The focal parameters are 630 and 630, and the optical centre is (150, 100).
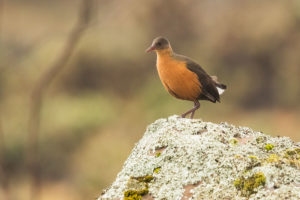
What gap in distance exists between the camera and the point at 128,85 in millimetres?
21938

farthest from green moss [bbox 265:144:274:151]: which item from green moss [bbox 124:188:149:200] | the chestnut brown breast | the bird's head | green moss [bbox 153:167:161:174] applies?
the bird's head

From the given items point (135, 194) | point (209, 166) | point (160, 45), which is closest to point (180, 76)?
point (160, 45)

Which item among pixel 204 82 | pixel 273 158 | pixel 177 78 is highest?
pixel 204 82

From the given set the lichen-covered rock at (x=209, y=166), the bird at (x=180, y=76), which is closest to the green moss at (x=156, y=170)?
the lichen-covered rock at (x=209, y=166)

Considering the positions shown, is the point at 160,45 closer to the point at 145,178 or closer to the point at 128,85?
the point at 145,178

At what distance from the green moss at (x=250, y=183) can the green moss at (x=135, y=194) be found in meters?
0.63

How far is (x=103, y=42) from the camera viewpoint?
22.9m

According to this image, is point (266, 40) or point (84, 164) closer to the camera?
point (84, 164)

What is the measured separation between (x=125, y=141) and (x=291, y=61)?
19.7 feet

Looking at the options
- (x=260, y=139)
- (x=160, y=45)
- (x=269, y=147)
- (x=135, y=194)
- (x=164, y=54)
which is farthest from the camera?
(x=160, y=45)

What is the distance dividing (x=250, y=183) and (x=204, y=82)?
289 cm

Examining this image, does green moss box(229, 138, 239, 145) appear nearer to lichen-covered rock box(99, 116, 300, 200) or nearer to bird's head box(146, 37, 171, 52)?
lichen-covered rock box(99, 116, 300, 200)

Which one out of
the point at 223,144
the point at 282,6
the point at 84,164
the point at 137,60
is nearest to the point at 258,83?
the point at 282,6

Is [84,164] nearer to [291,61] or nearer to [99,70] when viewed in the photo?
[99,70]
